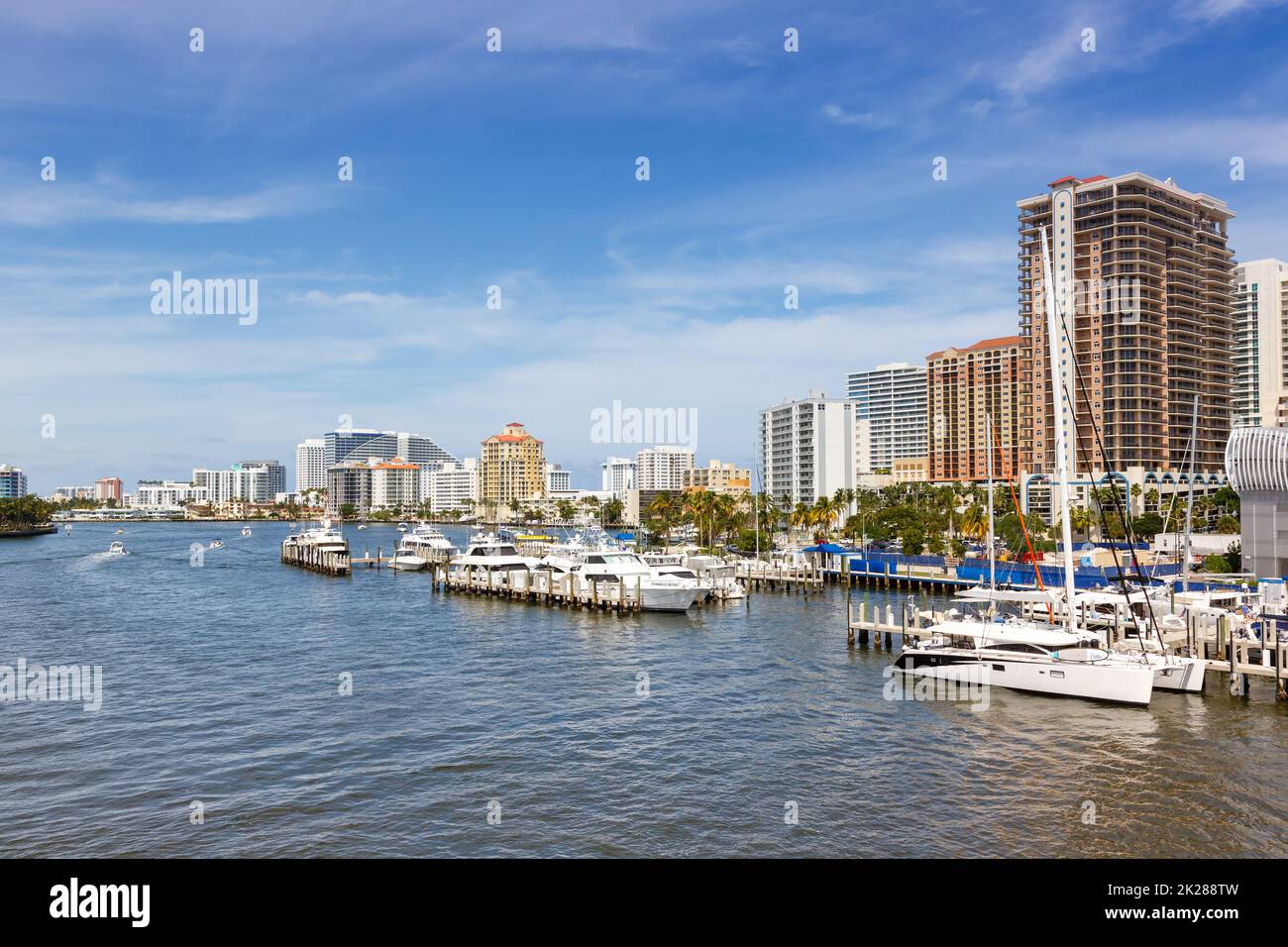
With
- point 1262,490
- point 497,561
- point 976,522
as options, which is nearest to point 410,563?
point 497,561

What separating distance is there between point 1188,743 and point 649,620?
39.5m

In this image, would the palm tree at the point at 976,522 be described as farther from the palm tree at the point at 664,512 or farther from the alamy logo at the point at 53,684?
the alamy logo at the point at 53,684

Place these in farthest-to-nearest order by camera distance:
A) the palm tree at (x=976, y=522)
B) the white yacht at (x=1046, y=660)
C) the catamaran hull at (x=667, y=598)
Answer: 1. the palm tree at (x=976, y=522)
2. the catamaran hull at (x=667, y=598)
3. the white yacht at (x=1046, y=660)

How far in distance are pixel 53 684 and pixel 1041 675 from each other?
46401 mm

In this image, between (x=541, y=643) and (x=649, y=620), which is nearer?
(x=541, y=643)

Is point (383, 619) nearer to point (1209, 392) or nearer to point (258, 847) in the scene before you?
point (258, 847)

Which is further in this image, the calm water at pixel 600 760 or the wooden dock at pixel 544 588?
the wooden dock at pixel 544 588

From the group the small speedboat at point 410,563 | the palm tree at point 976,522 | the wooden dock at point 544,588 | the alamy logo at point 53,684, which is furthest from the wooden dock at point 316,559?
the palm tree at point 976,522

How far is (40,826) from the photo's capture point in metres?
24.6

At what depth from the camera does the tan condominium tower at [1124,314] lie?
15462cm

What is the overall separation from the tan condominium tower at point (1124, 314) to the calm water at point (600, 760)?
4863 inches
